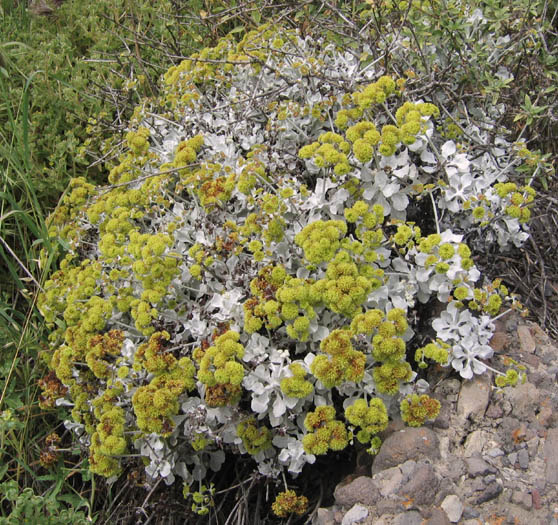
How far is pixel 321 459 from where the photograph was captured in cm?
244

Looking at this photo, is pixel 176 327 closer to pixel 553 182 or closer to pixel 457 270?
pixel 457 270

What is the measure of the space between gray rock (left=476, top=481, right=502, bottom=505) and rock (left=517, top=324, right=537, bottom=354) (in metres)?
0.63

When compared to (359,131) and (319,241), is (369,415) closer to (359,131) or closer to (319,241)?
(319,241)

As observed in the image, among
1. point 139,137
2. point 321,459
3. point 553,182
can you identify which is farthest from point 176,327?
point 553,182

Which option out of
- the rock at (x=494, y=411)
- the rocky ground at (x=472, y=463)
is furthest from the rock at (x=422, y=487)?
the rock at (x=494, y=411)

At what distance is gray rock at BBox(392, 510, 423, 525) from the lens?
6.17 ft

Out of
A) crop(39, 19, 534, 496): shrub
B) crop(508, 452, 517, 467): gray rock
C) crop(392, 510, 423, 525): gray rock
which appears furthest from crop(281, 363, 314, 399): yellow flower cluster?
crop(508, 452, 517, 467): gray rock

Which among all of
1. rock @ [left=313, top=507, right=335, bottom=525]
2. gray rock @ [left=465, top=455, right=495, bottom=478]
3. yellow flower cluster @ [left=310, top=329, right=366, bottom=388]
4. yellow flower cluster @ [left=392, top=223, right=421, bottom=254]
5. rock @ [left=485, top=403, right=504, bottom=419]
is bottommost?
rock @ [left=313, top=507, right=335, bottom=525]

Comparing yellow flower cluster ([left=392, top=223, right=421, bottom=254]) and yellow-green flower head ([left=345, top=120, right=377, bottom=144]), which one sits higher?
yellow-green flower head ([left=345, top=120, right=377, bottom=144])

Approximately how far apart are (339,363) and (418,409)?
1.14 ft

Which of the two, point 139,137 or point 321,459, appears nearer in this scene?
point 321,459

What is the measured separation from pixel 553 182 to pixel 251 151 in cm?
152

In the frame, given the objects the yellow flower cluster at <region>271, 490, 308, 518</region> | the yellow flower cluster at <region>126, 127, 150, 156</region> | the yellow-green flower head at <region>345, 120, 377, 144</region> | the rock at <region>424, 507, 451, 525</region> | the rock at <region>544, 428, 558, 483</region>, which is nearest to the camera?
the rock at <region>424, 507, 451, 525</region>

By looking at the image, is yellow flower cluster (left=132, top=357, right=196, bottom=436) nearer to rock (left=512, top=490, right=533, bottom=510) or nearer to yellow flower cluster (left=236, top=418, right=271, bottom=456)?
yellow flower cluster (left=236, top=418, right=271, bottom=456)
